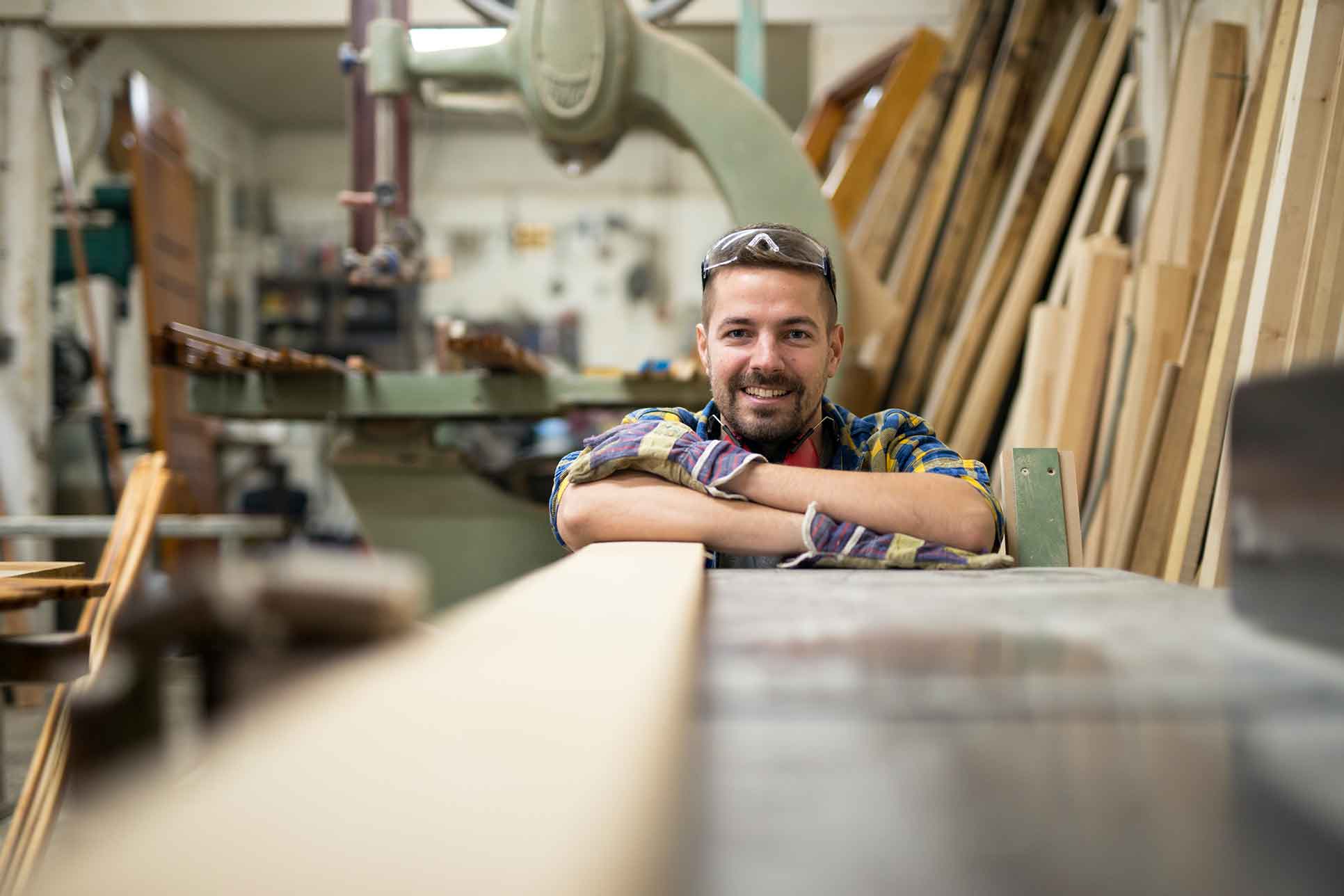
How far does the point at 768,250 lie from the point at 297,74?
674cm

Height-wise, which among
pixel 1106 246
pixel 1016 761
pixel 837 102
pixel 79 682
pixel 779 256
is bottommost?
pixel 79 682

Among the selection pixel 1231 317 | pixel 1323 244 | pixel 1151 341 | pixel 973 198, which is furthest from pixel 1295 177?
pixel 973 198

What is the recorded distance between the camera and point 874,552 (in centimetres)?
120

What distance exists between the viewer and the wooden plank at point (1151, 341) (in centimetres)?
201

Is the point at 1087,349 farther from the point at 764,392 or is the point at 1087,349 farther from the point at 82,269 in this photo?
the point at 82,269

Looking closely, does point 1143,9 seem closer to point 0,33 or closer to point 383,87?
point 383,87

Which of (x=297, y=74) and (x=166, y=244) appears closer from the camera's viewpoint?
(x=166, y=244)

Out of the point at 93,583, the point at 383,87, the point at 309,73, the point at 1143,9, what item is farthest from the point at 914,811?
the point at 309,73

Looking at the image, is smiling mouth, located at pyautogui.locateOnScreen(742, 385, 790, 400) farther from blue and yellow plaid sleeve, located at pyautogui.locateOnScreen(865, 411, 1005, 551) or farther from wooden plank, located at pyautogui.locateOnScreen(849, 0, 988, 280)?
wooden plank, located at pyautogui.locateOnScreen(849, 0, 988, 280)

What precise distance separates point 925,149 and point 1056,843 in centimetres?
303

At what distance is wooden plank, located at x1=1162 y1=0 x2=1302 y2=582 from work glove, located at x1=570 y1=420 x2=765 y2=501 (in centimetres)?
93

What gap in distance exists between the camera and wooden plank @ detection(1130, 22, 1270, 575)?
179cm

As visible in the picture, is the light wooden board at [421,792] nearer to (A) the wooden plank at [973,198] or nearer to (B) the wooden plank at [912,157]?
(A) the wooden plank at [973,198]

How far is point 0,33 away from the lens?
15.3 feet
